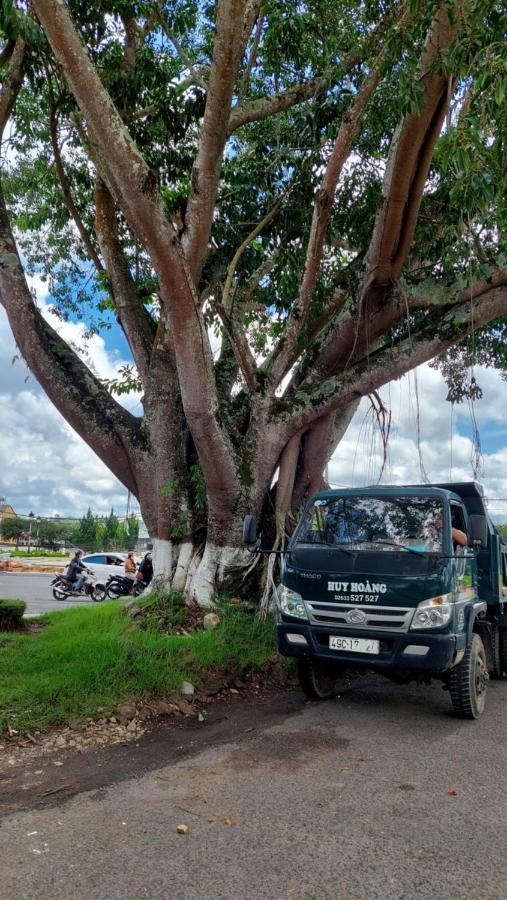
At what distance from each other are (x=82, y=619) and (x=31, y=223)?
21.6 feet


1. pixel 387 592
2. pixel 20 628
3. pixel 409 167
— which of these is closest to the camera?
pixel 387 592

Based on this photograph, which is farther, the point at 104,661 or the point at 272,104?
the point at 272,104

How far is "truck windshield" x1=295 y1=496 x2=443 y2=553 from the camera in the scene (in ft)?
18.7

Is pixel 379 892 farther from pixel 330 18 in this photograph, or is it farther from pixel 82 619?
pixel 330 18

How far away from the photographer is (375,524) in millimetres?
5945

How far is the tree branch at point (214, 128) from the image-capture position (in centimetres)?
615

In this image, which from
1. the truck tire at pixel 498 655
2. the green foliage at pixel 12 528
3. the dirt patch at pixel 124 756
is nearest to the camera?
the dirt patch at pixel 124 756

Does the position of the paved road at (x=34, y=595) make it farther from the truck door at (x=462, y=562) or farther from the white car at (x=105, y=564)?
the truck door at (x=462, y=562)

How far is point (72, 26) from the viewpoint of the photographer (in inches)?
238

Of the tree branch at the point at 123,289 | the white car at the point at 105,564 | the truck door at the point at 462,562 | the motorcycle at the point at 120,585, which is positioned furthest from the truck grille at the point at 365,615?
the white car at the point at 105,564

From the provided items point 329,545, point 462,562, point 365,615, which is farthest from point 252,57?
point 365,615

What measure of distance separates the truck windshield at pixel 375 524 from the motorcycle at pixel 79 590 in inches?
493

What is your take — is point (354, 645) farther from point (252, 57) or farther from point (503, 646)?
point (252, 57)

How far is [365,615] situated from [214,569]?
9.95ft
